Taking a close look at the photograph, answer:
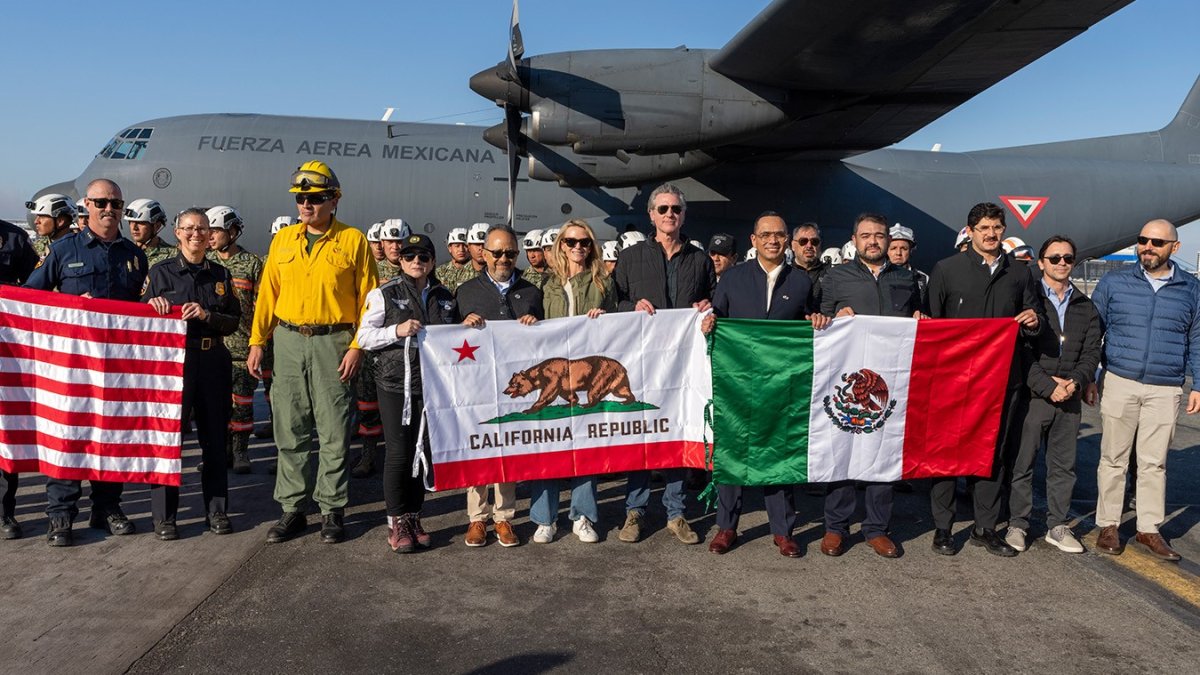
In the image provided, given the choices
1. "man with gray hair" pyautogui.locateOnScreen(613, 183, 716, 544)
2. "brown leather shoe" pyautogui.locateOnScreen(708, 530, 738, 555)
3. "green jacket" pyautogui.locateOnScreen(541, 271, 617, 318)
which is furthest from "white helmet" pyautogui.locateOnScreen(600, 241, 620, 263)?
"brown leather shoe" pyautogui.locateOnScreen(708, 530, 738, 555)

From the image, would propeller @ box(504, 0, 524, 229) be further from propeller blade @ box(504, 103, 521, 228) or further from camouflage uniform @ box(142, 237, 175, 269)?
camouflage uniform @ box(142, 237, 175, 269)

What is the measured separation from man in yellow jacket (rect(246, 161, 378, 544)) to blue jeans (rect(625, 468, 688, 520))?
2010mm

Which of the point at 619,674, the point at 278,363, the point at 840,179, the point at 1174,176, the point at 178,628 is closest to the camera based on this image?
the point at 619,674

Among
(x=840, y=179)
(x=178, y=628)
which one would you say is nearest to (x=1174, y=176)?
(x=840, y=179)

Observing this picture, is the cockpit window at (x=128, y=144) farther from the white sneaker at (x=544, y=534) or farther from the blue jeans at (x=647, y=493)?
the blue jeans at (x=647, y=493)

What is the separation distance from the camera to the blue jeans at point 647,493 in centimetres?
572

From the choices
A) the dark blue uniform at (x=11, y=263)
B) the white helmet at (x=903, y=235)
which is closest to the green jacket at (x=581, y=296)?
the white helmet at (x=903, y=235)

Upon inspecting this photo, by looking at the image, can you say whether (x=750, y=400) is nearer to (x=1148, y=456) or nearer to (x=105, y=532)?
(x=1148, y=456)

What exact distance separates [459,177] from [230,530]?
799cm

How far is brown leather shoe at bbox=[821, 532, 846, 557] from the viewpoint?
532 cm

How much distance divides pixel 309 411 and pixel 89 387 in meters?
1.51

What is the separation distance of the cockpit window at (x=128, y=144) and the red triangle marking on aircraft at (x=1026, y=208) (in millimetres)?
13870

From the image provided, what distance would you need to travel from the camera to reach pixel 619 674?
3.65 meters

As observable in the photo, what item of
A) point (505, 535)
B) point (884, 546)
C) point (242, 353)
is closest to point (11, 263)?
point (242, 353)
